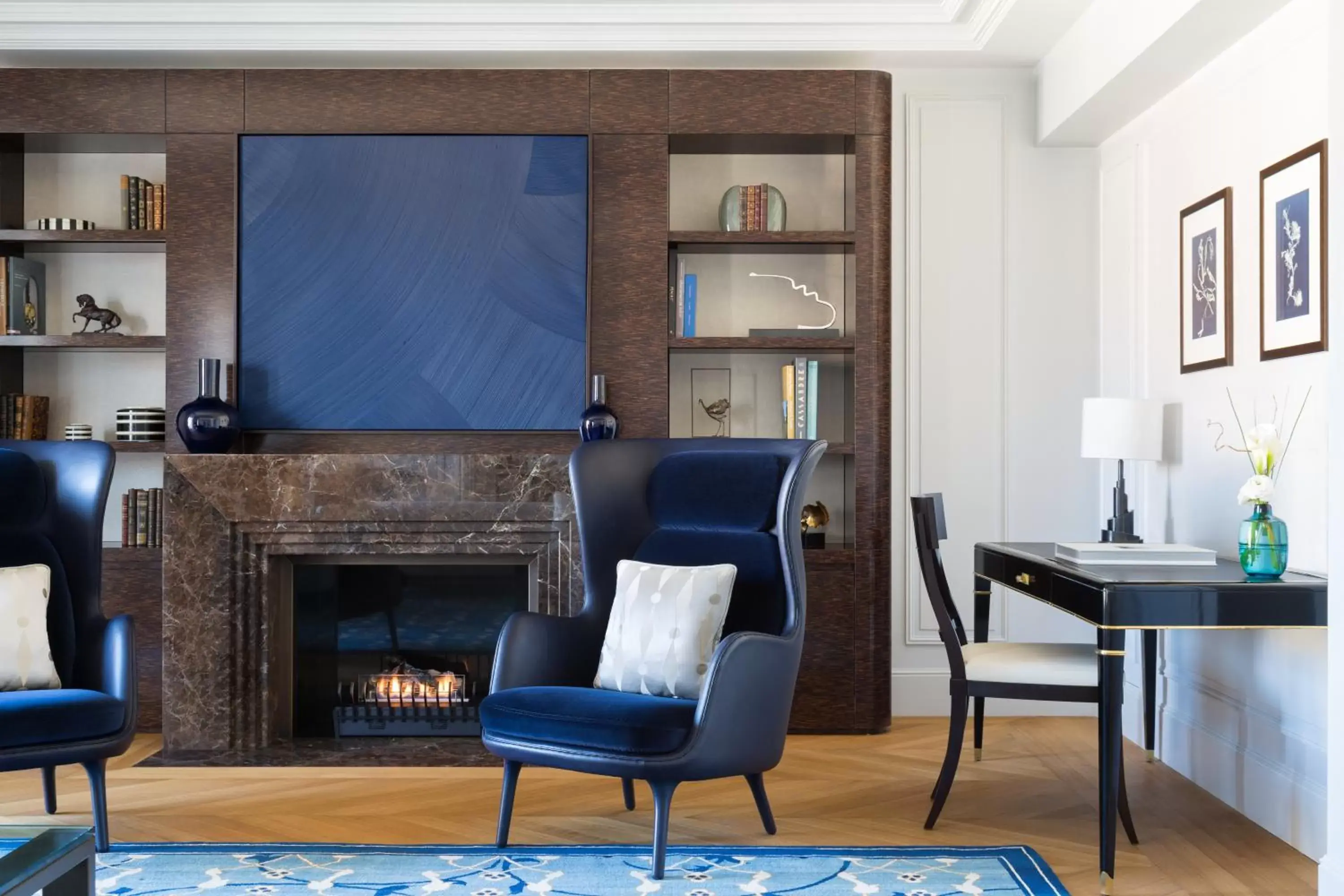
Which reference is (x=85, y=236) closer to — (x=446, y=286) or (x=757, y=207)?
(x=446, y=286)

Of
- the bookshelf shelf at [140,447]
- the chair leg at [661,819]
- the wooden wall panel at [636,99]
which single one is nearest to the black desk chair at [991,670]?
the chair leg at [661,819]

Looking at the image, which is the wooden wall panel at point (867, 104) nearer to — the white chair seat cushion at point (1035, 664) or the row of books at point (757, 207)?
the row of books at point (757, 207)

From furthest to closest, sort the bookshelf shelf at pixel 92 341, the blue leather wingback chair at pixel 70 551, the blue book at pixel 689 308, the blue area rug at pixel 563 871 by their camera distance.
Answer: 1. the blue book at pixel 689 308
2. the bookshelf shelf at pixel 92 341
3. the blue leather wingback chair at pixel 70 551
4. the blue area rug at pixel 563 871

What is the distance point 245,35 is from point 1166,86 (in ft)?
10.9

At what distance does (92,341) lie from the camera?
446cm

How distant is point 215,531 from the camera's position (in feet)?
13.5

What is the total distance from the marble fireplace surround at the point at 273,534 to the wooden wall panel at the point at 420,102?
1.28 metres

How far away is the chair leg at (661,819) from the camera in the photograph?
9.20 ft

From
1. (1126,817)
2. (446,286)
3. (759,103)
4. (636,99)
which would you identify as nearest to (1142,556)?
(1126,817)

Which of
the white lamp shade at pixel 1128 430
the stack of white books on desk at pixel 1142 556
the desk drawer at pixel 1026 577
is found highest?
the white lamp shade at pixel 1128 430

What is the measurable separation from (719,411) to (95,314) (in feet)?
8.02

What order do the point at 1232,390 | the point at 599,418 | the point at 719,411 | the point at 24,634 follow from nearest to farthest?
the point at 24,634, the point at 1232,390, the point at 599,418, the point at 719,411

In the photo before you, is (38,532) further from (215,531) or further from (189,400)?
(189,400)

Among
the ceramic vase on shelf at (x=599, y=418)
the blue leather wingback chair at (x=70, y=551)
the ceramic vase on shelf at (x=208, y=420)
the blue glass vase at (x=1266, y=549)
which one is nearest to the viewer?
the blue glass vase at (x=1266, y=549)
